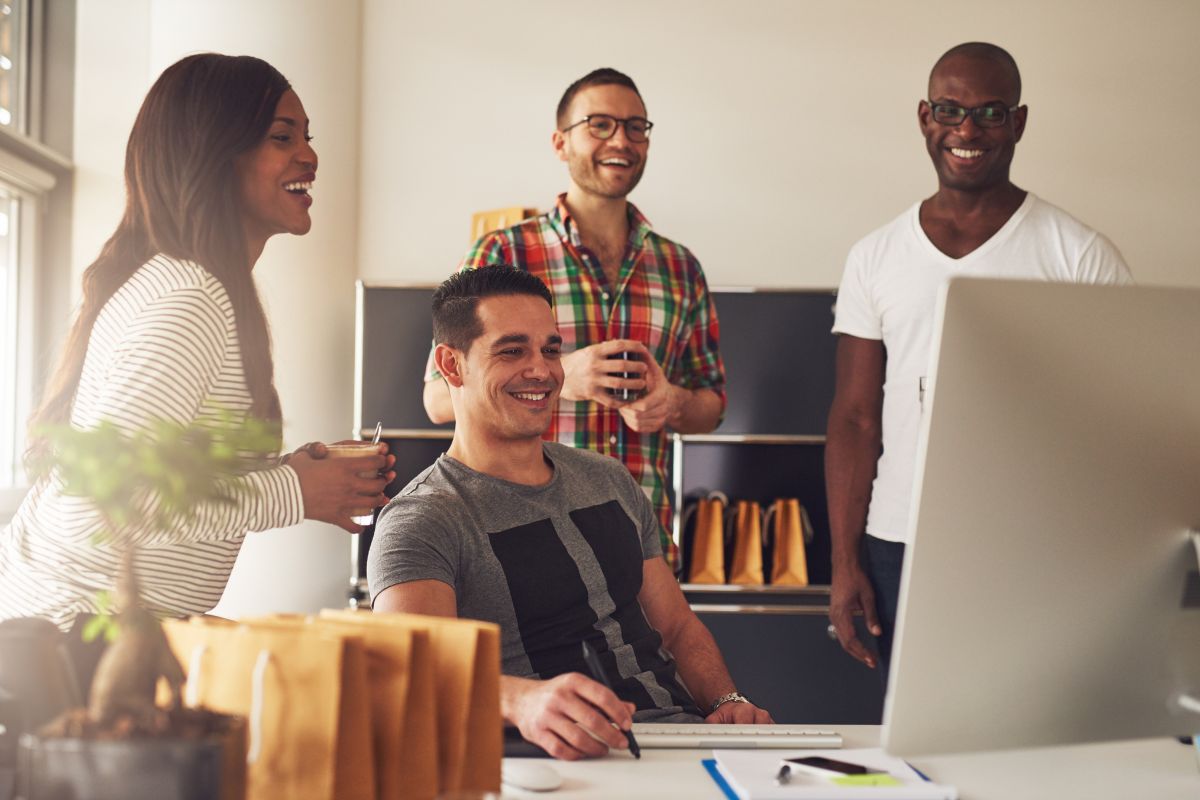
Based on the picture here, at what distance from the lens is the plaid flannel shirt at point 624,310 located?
279 centimetres

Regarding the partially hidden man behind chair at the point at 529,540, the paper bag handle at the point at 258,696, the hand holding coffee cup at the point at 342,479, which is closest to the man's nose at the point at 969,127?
the partially hidden man behind chair at the point at 529,540

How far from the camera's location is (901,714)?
104 centimetres

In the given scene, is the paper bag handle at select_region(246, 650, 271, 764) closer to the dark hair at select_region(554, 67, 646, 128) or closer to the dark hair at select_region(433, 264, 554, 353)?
the dark hair at select_region(433, 264, 554, 353)

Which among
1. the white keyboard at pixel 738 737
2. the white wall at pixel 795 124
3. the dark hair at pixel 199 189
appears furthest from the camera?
the white wall at pixel 795 124

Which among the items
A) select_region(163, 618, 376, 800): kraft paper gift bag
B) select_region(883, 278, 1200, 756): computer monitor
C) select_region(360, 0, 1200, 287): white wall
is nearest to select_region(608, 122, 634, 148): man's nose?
select_region(360, 0, 1200, 287): white wall

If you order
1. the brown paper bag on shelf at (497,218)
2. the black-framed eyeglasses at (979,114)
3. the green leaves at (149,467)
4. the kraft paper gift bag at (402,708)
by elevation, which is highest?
the black-framed eyeglasses at (979,114)

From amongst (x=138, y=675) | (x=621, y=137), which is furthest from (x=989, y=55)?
(x=138, y=675)

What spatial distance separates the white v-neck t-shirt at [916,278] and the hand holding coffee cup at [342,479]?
51.7 inches

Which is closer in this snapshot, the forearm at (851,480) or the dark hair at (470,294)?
the dark hair at (470,294)

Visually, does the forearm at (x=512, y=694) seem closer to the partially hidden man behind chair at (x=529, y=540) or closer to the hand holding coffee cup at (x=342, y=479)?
the partially hidden man behind chair at (x=529, y=540)

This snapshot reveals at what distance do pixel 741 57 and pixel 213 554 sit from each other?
3.16 m

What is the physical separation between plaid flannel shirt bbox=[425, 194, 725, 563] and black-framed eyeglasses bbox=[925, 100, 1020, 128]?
742mm

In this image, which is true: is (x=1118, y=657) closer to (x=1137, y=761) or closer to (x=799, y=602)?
(x=1137, y=761)

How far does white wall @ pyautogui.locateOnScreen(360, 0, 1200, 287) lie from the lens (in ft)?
13.8
